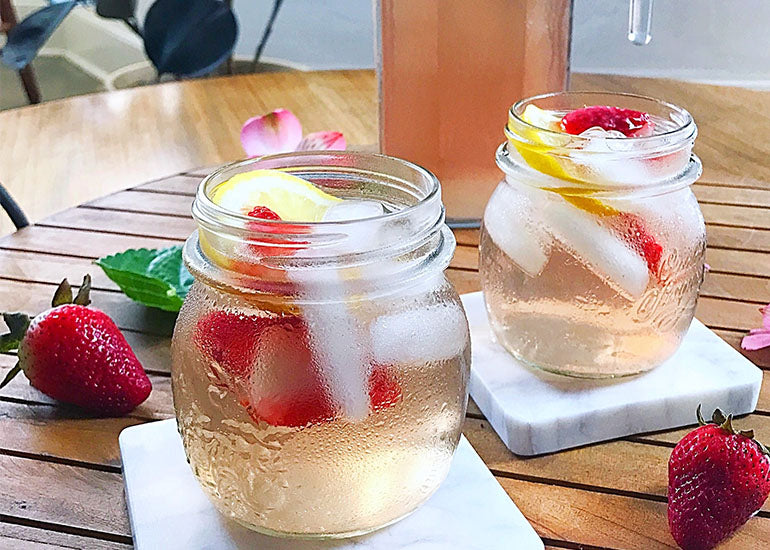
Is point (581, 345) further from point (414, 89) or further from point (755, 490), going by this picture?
point (414, 89)

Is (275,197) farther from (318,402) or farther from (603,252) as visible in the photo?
(603,252)

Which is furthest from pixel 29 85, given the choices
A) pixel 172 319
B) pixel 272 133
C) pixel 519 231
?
pixel 519 231

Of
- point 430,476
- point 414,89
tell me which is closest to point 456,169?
point 414,89

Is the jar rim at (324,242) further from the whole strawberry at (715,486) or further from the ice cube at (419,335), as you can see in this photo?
the whole strawberry at (715,486)

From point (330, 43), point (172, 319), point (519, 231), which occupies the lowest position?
point (330, 43)

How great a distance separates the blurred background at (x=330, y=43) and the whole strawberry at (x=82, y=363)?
0.69 meters

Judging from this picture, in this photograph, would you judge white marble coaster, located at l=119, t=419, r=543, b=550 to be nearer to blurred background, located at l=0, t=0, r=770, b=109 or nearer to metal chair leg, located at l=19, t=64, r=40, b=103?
blurred background, located at l=0, t=0, r=770, b=109

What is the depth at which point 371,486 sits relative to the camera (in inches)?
19.2

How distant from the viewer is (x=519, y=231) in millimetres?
661

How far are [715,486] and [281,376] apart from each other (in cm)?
25

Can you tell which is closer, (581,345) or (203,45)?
(581,345)

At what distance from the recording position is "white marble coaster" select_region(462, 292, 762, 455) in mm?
616

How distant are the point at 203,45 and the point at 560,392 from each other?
104 cm

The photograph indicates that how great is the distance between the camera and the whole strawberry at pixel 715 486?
0.52 meters
